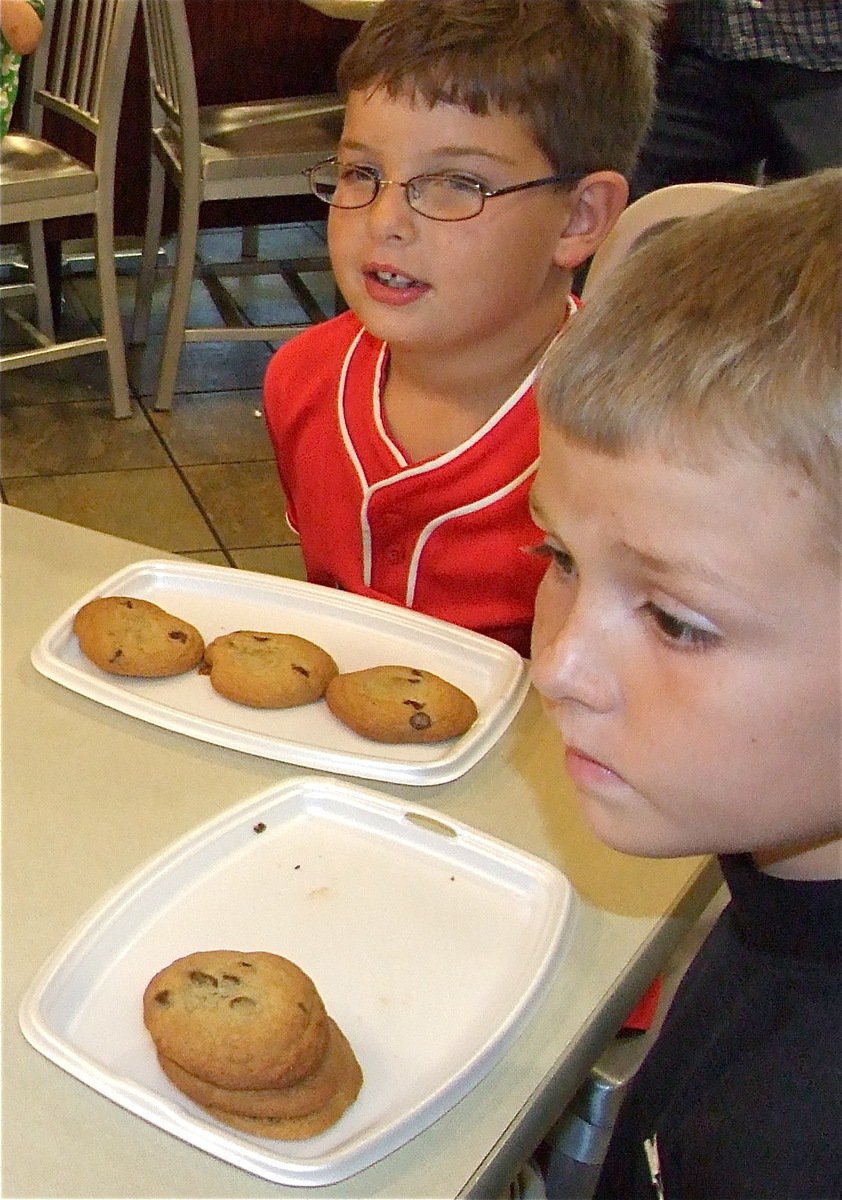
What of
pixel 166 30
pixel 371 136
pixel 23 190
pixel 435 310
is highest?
pixel 371 136

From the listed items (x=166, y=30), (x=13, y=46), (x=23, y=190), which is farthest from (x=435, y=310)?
(x=166, y=30)

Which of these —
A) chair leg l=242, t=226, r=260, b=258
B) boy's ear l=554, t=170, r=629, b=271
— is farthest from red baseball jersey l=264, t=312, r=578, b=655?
chair leg l=242, t=226, r=260, b=258

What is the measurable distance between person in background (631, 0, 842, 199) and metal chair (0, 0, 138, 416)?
117cm

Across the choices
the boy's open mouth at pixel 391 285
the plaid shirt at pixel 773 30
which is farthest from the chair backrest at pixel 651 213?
the plaid shirt at pixel 773 30

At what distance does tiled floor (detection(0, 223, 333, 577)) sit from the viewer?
2.65 m

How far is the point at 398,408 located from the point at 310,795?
662 mm

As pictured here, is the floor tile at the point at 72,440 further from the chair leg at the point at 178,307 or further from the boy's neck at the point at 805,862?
the boy's neck at the point at 805,862

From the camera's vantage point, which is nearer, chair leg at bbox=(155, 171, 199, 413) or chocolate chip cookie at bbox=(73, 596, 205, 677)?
chocolate chip cookie at bbox=(73, 596, 205, 677)

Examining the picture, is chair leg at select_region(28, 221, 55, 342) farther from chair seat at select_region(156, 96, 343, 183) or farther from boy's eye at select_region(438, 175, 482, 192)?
boy's eye at select_region(438, 175, 482, 192)

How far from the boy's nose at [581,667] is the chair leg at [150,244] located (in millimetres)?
3032

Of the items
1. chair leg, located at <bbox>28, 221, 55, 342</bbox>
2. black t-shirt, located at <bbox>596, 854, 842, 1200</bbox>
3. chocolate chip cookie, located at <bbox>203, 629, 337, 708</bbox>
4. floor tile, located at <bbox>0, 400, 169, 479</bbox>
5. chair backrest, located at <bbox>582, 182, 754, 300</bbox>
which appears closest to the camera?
black t-shirt, located at <bbox>596, 854, 842, 1200</bbox>

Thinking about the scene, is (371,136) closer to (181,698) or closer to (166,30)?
(181,698)

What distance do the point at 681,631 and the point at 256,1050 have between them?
282mm

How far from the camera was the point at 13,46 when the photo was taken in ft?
6.76
